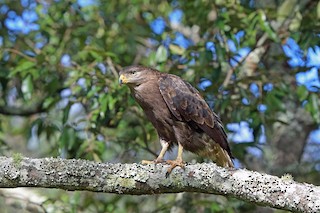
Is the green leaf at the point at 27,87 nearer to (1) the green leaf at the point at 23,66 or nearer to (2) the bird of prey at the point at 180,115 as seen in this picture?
(1) the green leaf at the point at 23,66

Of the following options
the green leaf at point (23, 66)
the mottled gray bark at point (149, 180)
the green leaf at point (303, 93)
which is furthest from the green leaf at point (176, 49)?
the mottled gray bark at point (149, 180)

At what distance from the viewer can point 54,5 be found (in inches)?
258

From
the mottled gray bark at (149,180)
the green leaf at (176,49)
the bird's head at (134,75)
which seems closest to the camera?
the mottled gray bark at (149,180)

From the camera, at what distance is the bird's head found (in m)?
5.04

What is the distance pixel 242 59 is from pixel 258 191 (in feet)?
9.26

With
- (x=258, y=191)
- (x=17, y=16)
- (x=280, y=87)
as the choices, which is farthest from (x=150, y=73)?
(x=17, y=16)

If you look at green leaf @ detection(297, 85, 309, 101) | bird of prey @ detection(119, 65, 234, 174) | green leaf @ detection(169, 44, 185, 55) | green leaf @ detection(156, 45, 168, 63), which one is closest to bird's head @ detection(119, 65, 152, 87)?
bird of prey @ detection(119, 65, 234, 174)

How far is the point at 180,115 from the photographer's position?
16.0 feet

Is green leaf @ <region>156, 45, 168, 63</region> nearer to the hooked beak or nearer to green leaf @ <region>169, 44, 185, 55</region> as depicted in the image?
green leaf @ <region>169, 44, 185, 55</region>

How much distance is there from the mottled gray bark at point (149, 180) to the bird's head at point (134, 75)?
4.72 ft

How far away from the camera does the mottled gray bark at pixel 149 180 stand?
3.33m

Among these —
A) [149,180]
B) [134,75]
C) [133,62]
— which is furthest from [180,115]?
[133,62]

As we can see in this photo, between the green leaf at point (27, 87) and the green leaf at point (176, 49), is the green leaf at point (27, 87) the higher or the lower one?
the lower one

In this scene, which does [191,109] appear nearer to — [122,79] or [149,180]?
[122,79]
